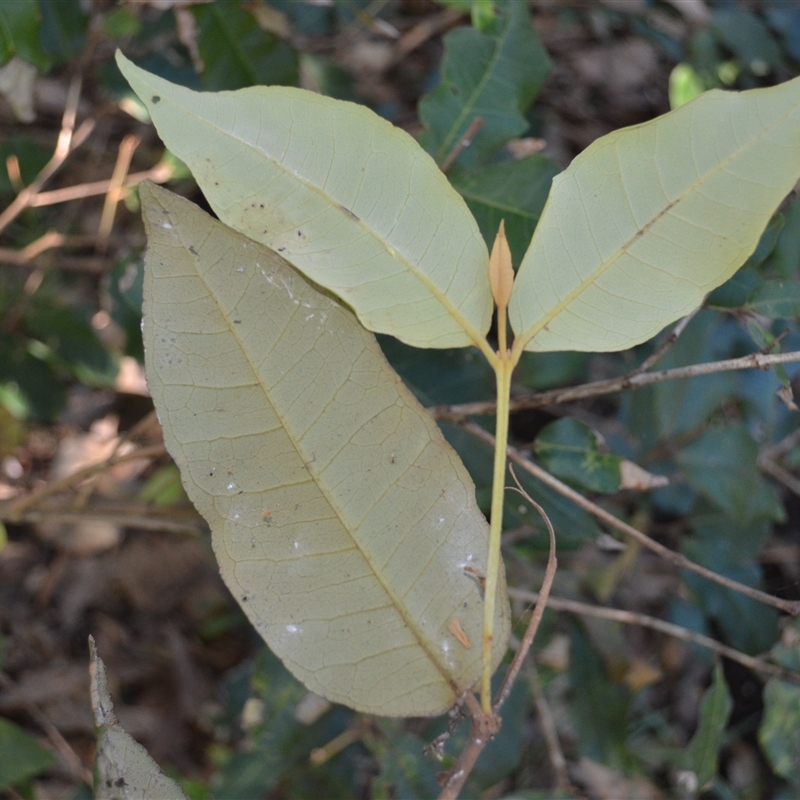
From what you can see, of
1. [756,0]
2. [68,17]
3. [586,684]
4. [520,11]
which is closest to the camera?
[520,11]

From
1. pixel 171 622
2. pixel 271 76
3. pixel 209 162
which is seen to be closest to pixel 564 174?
pixel 209 162

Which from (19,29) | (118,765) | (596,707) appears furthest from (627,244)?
(596,707)

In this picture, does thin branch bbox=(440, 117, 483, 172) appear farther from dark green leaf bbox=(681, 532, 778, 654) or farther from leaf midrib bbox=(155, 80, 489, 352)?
dark green leaf bbox=(681, 532, 778, 654)

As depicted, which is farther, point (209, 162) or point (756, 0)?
point (756, 0)

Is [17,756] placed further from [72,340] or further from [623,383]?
[623,383]

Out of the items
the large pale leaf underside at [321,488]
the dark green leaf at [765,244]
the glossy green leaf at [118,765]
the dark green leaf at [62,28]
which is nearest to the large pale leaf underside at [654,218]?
the large pale leaf underside at [321,488]

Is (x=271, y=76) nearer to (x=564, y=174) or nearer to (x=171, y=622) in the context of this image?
(x=564, y=174)
